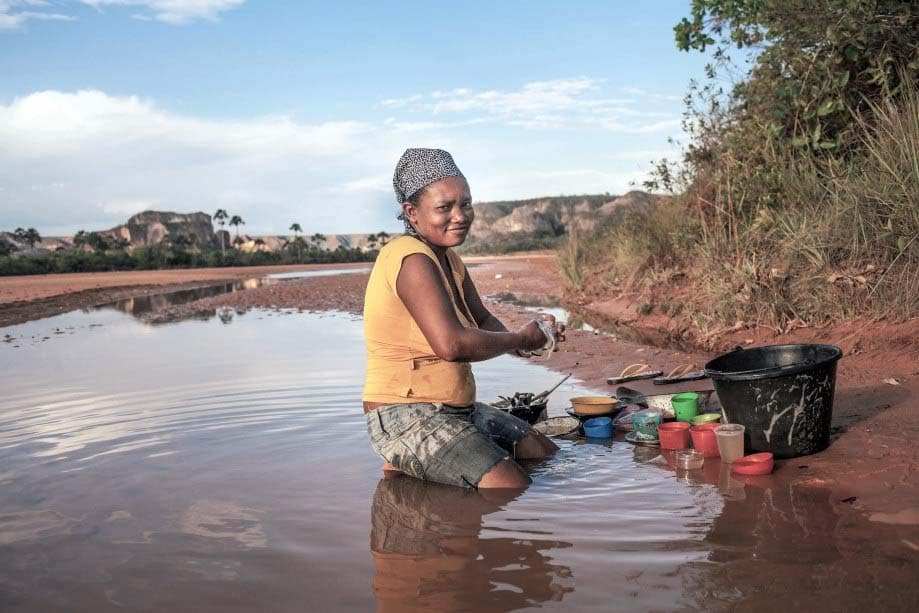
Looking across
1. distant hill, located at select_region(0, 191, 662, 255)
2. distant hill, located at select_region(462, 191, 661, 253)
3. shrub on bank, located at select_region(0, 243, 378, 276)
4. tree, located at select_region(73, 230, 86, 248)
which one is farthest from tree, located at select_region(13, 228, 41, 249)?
distant hill, located at select_region(462, 191, 661, 253)

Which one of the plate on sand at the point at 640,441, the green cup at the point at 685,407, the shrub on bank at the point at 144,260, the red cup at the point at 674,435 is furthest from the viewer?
the shrub on bank at the point at 144,260

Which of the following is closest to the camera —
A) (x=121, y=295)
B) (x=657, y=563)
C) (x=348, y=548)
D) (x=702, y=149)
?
(x=657, y=563)

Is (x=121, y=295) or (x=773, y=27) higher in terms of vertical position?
(x=773, y=27)

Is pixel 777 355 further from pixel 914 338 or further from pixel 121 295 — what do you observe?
pixel 121 295

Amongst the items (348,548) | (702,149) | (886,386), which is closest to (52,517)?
(348,548)

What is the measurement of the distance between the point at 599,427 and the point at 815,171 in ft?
15.4

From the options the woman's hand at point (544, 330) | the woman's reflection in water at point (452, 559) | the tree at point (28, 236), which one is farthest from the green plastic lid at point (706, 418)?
the tree at point (28, 236)

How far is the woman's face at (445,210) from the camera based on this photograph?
3859 millimetres

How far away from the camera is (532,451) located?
4.54m

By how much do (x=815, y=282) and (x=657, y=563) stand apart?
18.0ft

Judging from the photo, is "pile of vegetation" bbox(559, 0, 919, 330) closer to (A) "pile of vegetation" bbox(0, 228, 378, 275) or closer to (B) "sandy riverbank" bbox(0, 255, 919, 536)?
(B) "sandy riverbank" bbox(0, 255, 919, 536)

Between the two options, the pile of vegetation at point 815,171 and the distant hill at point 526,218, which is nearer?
the pile of vegetation at point 815,171

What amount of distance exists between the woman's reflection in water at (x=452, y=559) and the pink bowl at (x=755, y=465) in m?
1.21

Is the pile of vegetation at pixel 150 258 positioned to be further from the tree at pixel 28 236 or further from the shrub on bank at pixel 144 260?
the tree at pixel 28 236
